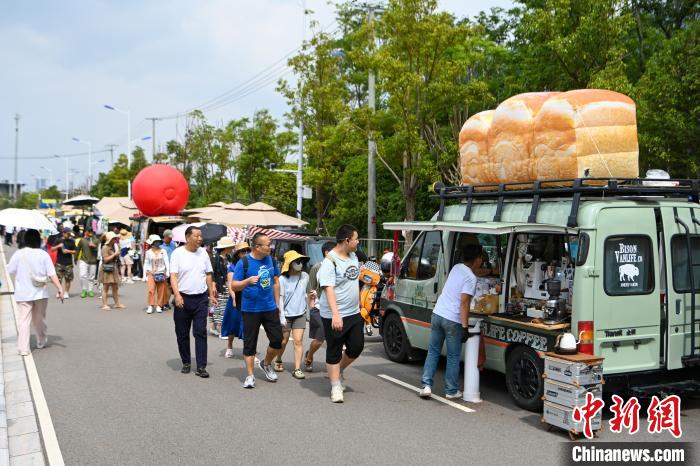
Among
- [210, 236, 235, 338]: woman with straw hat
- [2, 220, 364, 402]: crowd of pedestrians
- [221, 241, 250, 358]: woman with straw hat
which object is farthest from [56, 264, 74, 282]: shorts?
[221, 241, 250, 358]: woman with straw hat

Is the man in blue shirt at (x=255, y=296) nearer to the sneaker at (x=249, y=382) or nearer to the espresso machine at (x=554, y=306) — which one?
the sneaker at (x=249, y=382)

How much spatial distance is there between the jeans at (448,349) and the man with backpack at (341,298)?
81 cm

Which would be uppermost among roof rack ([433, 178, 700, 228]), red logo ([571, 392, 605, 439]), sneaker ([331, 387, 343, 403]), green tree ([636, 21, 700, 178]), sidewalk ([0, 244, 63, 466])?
green tree ([636, 21, 700, 178])

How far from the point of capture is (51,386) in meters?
7.92

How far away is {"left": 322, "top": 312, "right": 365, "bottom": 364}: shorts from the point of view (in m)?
7.29

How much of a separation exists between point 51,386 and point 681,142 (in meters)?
13.1

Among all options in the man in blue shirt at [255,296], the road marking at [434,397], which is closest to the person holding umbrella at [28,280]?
the man in blue shirt at [255,296]

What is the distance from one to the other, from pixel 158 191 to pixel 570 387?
21.8 m

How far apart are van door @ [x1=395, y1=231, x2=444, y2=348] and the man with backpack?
1.62 metres

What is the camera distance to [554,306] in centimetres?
686

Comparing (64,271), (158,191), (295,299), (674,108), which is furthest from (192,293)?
(158,191)

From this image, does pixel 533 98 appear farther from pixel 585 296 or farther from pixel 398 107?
pixel 398 107

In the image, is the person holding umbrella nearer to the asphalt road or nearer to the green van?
the asphalt road

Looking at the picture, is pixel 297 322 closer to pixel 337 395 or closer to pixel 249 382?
pixel 249 382
